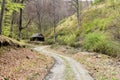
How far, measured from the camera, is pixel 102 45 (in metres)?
29.7

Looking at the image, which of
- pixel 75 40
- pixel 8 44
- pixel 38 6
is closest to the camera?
pixel 8 44

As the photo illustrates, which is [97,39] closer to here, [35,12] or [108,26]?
[108,26]

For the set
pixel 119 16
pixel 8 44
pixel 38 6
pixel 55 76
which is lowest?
pixel 55 76

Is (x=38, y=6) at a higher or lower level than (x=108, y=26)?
higher

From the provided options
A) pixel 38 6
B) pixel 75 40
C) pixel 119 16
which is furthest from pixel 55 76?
pixel 38 6

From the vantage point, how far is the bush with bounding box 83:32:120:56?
1081 inches

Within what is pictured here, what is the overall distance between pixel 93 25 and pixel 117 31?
1447 cm

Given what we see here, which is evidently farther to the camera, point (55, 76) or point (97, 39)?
point (97, 39)

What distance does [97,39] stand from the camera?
3081 centimetres

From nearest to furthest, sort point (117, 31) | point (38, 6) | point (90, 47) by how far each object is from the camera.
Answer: point (117, 31)
point (90, 47)
point (38, 6)

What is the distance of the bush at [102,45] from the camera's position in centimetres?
2747

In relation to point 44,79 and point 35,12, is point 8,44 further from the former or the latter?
point 35,12

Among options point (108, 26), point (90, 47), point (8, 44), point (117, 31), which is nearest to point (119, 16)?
point (117, 31)

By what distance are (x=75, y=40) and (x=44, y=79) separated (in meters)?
28.7
